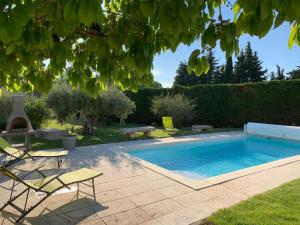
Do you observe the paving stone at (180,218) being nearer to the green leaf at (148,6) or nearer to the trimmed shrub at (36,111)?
the green leaf at (148,6)

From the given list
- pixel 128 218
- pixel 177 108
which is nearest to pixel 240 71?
pixel 177 108

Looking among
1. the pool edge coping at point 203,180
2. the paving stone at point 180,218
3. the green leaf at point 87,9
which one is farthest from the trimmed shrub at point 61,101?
the green leaf at point 87,9

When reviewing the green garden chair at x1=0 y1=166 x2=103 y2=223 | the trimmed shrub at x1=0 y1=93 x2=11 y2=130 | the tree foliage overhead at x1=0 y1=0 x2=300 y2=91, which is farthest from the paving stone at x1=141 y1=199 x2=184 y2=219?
the trimmed shrub at x1=0 y1=93 x2=11 y2=130

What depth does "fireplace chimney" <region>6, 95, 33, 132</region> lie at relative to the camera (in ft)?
37.9

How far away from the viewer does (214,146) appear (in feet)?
46.2

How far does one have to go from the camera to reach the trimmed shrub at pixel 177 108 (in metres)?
19.0

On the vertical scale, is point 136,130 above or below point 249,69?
below

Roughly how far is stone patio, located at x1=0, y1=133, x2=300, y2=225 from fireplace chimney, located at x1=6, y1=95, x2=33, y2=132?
4.15 m

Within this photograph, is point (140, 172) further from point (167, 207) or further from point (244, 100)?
point (244, 100)

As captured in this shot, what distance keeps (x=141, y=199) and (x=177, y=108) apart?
45.1 feet

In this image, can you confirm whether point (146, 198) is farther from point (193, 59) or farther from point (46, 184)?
point (193, 59)

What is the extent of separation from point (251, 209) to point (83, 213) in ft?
9.57

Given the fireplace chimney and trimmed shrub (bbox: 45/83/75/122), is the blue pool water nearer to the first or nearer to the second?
the fireplace chimney

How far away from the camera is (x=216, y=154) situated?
12.9 metres
